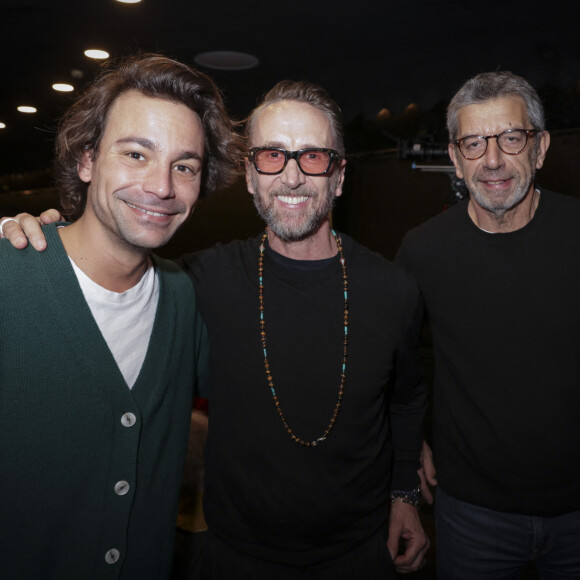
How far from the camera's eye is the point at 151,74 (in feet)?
4.71

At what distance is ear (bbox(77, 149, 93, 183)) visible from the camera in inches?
60.0

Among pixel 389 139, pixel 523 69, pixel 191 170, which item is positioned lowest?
pixel 191 170

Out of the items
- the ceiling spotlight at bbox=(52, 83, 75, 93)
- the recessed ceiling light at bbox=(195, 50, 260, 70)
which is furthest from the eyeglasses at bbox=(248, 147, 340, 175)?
the ceiling spotlight at bbox=(52, 83, 75, 93)

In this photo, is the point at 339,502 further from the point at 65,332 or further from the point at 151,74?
the point at 151,74

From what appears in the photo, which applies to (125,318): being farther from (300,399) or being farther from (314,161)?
(314,161)

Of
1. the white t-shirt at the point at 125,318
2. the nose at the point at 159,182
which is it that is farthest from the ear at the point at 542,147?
the white t-shirt at the point at 125,318

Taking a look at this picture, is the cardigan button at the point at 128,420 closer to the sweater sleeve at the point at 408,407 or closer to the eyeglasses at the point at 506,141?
the sweater sleeve at the point at 408,407

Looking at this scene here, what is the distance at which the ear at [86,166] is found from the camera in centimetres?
152

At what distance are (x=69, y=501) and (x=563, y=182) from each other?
4.32 metres

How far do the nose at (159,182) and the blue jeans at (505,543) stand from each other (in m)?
1.50

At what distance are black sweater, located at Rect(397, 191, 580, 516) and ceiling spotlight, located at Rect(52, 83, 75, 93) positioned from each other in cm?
456

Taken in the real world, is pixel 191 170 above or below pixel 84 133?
below

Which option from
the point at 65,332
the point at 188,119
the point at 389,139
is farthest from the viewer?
the point at 389,139

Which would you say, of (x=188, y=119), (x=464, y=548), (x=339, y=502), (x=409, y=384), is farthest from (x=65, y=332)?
(x=464, y=548)
